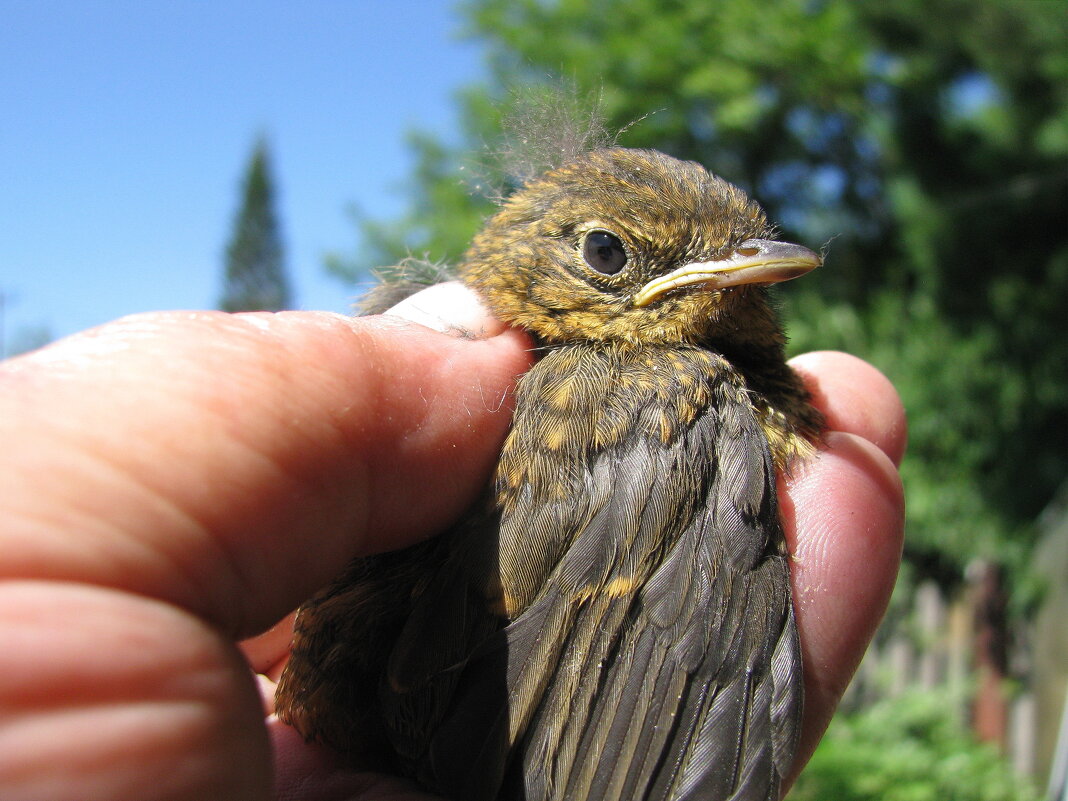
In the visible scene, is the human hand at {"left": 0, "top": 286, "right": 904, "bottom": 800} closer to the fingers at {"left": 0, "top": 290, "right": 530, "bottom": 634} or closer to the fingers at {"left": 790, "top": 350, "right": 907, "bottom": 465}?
the fingers at {"left": 0, "top": 290, "right": 530, "bottom": 634}

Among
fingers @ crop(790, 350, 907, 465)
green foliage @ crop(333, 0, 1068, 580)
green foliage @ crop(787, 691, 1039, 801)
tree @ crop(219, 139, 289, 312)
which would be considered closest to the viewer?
fingers @ crop(790, 350, 907, 465)

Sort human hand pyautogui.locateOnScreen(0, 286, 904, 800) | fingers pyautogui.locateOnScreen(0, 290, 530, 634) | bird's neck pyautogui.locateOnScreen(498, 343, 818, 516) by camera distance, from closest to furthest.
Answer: human hand pyautogui.locateOnScreen(0, 286, 904, 800)
fingers pyautogui.locateOnScreen(0, 290, 530, 634)
bird's neck pyautogui.locateOnScreen(498, 343, 818, 516)

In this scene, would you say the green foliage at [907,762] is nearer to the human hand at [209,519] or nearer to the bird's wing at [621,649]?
the human hand at [209,519]

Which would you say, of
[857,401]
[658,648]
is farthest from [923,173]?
[658,648]

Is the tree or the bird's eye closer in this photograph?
the bird's eye

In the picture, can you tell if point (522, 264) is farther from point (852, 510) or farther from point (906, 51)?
point (906, 51)

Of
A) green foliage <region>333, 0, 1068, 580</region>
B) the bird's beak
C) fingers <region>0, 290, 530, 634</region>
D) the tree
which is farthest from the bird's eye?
the tree

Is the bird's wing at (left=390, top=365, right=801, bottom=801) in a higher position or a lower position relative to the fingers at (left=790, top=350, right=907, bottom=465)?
lower

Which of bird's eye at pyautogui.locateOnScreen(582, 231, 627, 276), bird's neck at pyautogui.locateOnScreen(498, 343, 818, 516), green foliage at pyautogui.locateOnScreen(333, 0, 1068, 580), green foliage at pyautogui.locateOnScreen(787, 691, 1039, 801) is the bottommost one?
green foliage at pyautogui.locateOnScreen(787, 691, 1039, 801)

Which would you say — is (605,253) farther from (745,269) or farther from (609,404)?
(609,404)
